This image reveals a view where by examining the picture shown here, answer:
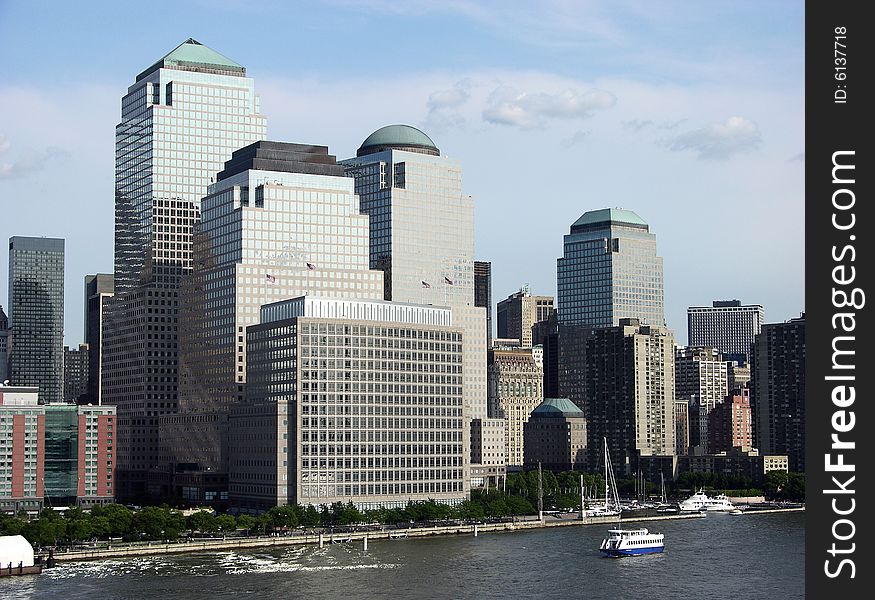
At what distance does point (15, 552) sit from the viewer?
570 ft

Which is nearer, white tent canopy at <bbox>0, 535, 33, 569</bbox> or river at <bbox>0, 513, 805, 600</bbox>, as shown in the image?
river at <bbox>0, 513, 805, 600</bbox>

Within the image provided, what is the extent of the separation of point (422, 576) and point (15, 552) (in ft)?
176

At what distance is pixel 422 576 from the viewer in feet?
545

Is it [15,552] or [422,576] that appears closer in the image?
[422,576]

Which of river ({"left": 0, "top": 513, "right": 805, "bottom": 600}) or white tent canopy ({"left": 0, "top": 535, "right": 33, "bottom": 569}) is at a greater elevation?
white tent canopy ({"left": 0, "top": 535, "right": 33, "bottom": 569})

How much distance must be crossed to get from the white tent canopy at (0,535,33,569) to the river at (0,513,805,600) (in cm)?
353

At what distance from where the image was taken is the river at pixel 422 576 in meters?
150

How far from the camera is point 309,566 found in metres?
177

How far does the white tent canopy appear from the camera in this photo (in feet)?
566

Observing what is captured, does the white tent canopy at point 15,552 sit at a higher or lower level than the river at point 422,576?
higher

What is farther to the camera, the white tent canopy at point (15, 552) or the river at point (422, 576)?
the white tent canopy at point (15, 552)

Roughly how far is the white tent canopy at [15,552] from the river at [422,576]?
11.6ft

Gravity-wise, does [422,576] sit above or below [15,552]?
below

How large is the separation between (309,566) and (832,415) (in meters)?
152
